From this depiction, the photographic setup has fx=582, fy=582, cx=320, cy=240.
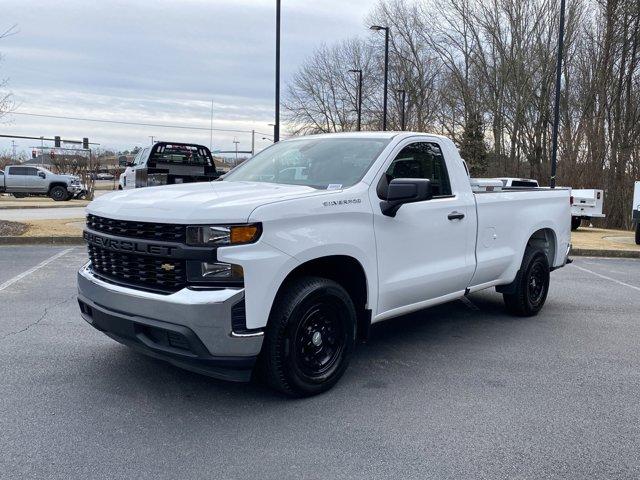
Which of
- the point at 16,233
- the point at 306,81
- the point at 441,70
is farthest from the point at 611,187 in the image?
the point at 306,81

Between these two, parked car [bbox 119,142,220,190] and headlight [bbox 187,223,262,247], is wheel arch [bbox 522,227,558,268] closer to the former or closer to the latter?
headlight [bbox 187,223,262,247]

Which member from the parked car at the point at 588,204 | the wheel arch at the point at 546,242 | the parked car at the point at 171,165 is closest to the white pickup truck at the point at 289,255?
the wheel arch at the point at 546,242

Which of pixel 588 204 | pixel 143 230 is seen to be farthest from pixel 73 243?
pixel 588 204

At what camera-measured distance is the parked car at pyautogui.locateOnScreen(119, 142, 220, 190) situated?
16.5 meters

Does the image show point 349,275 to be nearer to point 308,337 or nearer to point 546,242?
point 308,337

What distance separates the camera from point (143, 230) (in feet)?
12.5

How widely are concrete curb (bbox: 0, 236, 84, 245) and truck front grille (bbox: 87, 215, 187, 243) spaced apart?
8.71m

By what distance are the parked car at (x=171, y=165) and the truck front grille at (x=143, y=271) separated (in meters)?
12.2

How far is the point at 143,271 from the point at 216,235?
64 centimetres

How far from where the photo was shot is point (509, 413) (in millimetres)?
3977

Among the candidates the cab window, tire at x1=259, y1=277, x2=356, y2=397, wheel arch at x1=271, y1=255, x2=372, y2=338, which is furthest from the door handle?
tire at x1=259, y1=277, x2=356, y2=397

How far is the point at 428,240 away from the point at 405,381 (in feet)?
3.94

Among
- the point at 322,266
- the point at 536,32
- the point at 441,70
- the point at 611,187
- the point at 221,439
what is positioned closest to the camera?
the point at 221,439

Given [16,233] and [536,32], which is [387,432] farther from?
[536,32]
